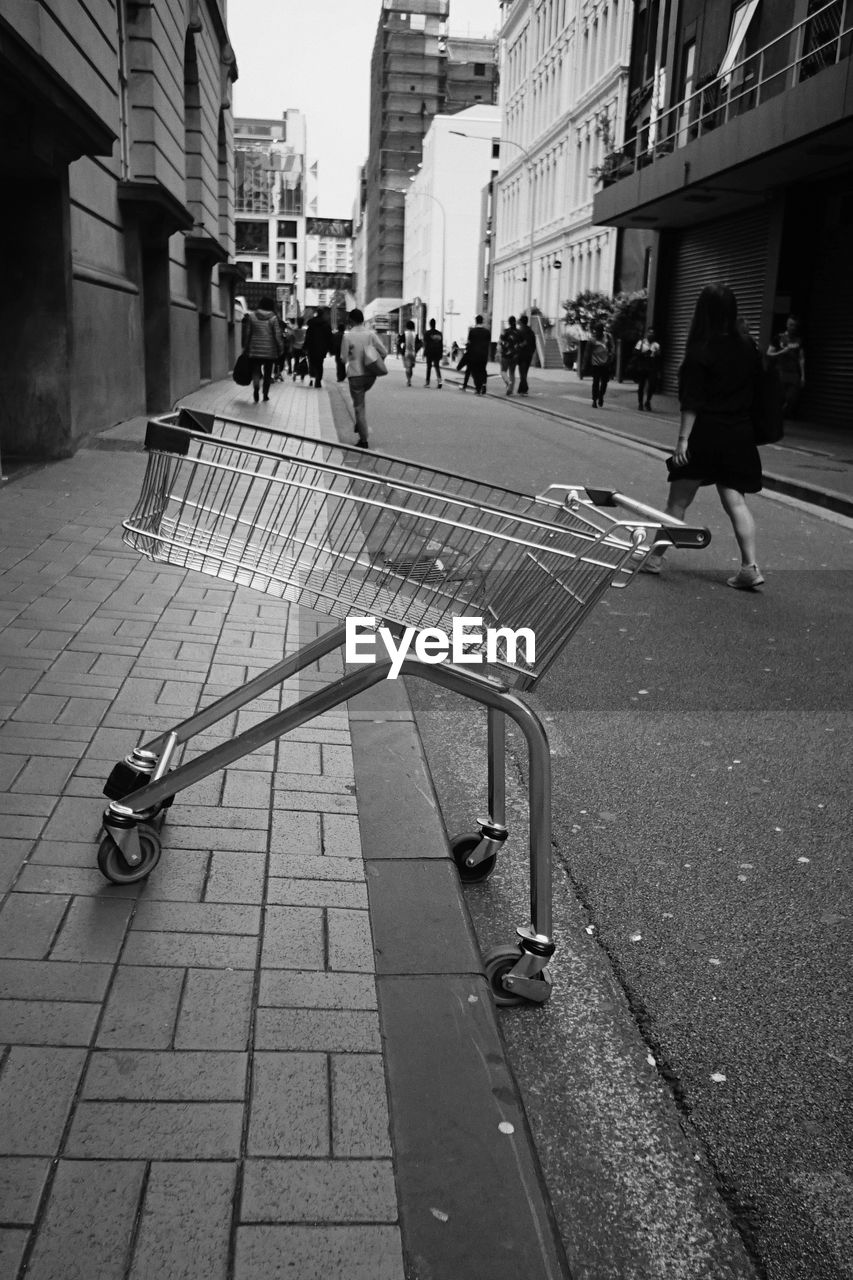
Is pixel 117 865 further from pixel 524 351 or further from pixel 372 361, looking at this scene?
→ pixel 524 351

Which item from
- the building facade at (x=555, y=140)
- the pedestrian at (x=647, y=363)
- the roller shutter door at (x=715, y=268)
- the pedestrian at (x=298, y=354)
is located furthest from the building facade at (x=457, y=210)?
the pedestrian at (x=647, y=363)

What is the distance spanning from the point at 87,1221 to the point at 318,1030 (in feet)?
2.31

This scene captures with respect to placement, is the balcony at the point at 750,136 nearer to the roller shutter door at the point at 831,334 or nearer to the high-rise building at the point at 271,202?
the roller shutter door at the point at 831,334

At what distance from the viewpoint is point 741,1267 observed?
2172mm

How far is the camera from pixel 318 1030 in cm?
263

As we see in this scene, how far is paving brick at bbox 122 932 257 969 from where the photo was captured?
9.43ft

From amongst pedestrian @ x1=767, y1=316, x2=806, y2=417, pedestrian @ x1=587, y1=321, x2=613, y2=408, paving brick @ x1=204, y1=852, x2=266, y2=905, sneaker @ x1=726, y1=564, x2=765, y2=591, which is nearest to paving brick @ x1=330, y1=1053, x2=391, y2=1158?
paving brick @ x1=204, y1=852, x2=266, y2=905

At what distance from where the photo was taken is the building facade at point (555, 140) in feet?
153

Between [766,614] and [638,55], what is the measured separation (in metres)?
38.5

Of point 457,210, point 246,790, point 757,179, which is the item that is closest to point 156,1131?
point 246,790

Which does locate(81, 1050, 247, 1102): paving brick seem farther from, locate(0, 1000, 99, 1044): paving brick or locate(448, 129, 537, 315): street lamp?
locate(448, 129, 537, 315): street lamp

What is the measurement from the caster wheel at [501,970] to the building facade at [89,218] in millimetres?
7712

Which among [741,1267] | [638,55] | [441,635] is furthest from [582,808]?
[638,55]

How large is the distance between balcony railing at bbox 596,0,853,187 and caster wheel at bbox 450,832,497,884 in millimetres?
17223
